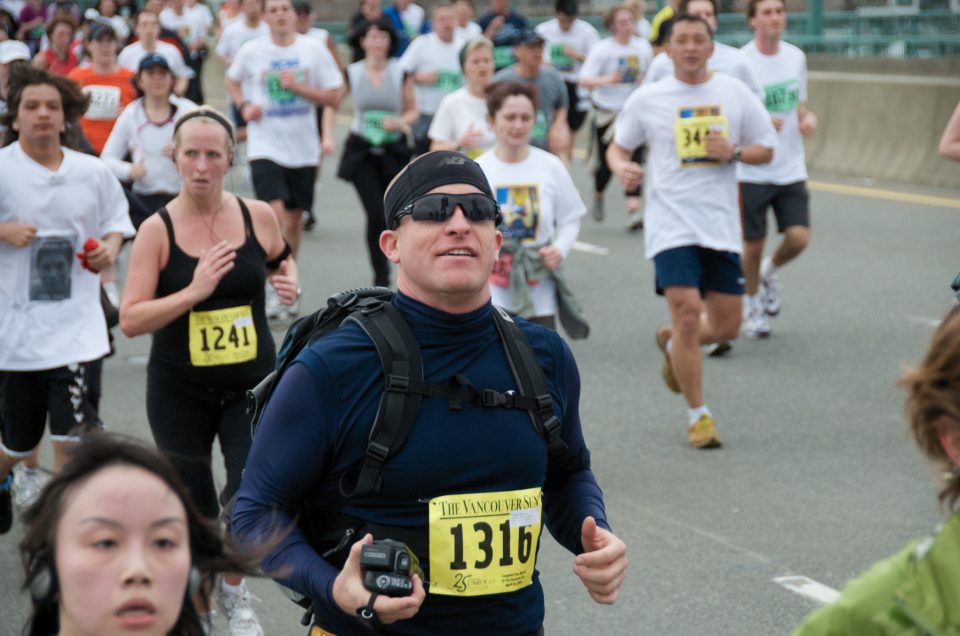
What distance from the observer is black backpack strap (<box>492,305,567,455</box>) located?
11.6 ft

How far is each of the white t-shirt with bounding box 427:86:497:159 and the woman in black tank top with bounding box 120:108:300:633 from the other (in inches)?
169

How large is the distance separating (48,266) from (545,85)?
215 inches

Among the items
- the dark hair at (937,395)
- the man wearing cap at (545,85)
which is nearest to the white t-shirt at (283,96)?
the man wearing cap at (545,85)

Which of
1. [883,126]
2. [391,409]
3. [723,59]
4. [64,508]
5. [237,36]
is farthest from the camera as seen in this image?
[237,36]

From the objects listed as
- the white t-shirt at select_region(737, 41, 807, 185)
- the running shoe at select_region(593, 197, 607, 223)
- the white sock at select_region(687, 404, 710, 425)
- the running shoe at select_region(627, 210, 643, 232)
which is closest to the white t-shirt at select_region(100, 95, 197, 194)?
the white t-shirt at select_region(737, 41, 807, 185)

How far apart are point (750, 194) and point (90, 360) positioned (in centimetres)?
522

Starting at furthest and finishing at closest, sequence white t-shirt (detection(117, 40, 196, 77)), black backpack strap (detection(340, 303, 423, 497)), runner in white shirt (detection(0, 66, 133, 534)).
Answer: white t-shirt (detection(117, 40, 196, 77)) < runner in white shirt (detection(0, 66, 133, 534)) < black backpack strap (detection(340, 303, 423, 497))

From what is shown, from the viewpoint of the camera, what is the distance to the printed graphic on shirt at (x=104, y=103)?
12.1 metres

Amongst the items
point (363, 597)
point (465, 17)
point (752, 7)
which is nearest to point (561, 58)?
point (465, 17)

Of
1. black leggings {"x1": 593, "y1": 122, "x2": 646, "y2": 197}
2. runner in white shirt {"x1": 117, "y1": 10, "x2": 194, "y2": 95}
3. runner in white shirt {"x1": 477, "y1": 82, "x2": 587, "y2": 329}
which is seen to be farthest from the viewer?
black leggings {"x1": 593, "y1": 122, "x2": 646, "y2": 197}

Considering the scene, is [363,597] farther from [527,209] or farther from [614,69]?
[614,69]

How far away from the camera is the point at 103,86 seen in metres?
12.2

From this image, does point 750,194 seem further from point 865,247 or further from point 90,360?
point 90,360

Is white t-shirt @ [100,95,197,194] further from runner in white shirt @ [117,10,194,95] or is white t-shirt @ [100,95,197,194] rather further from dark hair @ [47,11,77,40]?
dark hair @ [47,11,77,40]
